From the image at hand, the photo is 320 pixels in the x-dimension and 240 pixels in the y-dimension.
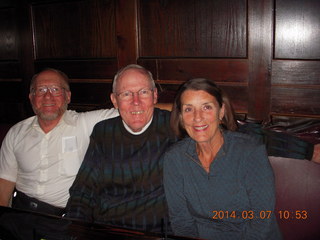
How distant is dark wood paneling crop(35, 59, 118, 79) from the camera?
2.80 metres

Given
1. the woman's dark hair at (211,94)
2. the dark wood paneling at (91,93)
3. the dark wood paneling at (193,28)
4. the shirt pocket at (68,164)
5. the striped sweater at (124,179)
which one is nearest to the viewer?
the woman's dark hair at (211,94)

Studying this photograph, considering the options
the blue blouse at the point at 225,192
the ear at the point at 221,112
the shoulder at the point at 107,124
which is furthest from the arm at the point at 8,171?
the ear at the point at 221,112

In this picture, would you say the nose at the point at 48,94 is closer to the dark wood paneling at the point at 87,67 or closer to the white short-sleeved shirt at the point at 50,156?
the white short-sleeved shirt at the point at 50,156

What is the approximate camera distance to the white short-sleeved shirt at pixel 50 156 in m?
1.95

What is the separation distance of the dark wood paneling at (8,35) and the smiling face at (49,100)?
1.47 m

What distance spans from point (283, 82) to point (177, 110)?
3.41 feet

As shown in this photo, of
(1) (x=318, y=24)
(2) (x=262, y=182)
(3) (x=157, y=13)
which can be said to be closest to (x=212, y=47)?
(3) (x=157, y=13)

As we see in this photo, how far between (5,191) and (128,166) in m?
0.97

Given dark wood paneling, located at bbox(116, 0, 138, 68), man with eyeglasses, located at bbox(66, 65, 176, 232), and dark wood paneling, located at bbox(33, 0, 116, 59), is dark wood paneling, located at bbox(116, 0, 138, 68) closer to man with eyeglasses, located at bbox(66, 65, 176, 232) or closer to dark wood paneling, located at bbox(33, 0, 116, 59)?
dark wood paneling, located at bbox(33, 0, 116, 59)

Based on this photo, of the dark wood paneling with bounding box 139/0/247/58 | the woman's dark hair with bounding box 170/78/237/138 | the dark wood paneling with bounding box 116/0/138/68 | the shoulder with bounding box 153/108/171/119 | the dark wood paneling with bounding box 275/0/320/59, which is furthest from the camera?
the dark wood paneling with bounding box 116/0/138/68

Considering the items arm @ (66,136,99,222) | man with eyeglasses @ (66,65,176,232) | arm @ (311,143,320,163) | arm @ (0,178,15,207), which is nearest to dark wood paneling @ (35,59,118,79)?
man with eyeglasses @ (66,65,176,232)

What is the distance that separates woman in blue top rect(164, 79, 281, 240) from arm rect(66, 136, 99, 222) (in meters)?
0.47

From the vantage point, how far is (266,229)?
1.36 metres

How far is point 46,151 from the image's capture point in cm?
197
